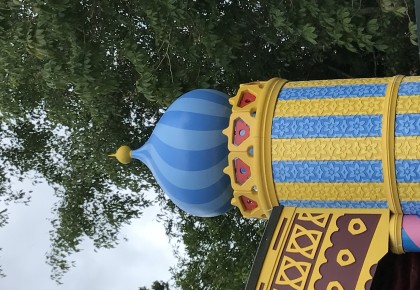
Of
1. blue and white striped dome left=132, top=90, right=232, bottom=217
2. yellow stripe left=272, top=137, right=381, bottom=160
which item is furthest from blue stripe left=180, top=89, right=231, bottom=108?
yellow stripe left=272, top=137, right=381, bottom=160

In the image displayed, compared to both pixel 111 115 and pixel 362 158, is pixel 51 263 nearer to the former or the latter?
pixel 111 115

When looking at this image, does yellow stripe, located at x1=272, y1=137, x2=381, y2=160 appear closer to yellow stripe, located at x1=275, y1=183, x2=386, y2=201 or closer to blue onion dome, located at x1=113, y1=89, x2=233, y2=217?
yellow stripe, located at x1=275, y1=183, x2=386, y2=201

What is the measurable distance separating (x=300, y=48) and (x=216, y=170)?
14.2 feet

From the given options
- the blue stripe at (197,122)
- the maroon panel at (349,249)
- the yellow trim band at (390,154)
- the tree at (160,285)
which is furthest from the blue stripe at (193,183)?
the tree at (160,285)

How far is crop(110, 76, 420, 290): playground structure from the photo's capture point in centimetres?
440

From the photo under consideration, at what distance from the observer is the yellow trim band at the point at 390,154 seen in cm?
438

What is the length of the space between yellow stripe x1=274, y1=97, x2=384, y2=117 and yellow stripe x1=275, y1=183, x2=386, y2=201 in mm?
543

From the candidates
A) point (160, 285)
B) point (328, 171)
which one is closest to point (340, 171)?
point (328, 171)

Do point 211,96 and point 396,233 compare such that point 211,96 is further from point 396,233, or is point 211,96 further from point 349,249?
point 396,233

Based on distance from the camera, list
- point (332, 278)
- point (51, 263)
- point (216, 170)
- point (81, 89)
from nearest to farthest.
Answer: point (332, 278)
point (216, 170)
point (81, 89)
point (51, 263)

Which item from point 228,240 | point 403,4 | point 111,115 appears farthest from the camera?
point 228,240

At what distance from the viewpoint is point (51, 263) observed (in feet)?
36.2

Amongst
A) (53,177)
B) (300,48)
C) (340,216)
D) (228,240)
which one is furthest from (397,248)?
(53,177)

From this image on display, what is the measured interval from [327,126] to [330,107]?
17 cm
